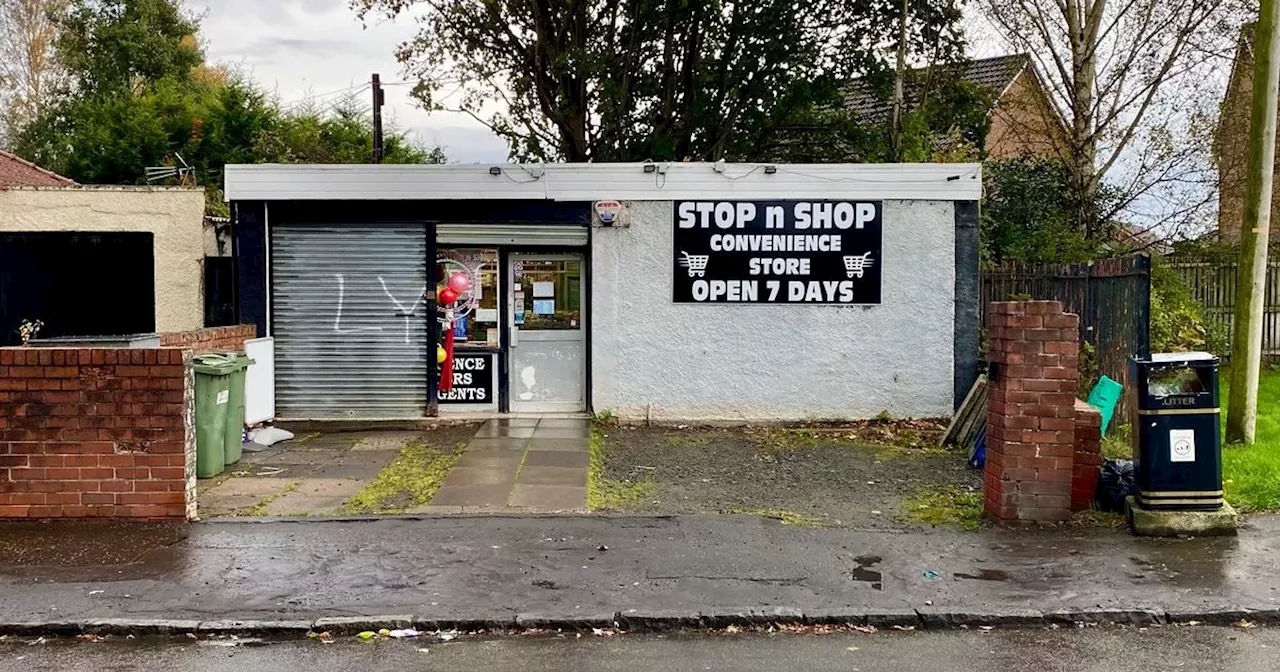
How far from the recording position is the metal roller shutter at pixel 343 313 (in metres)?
11.2

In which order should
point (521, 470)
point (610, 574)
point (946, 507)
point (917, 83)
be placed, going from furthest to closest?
1. point (917, 83)
2. point (521, 470)
3. point (946, 507)
4. point (610, 574)

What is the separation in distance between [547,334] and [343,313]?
2.46 metres

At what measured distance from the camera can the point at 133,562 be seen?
5.96 meters

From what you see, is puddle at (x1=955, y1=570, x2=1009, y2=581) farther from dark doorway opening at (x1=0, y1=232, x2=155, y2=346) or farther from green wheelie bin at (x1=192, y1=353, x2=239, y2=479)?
dark doorway opening at (x1=0, y1=232, x2=155, y2=346)

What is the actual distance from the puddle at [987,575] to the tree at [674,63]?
11719 millimetres

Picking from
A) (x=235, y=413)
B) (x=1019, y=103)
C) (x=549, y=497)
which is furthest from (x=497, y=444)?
(x=1019, y=103)

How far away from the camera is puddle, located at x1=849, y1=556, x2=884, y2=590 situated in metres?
5.66

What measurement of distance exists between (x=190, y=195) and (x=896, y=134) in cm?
1100

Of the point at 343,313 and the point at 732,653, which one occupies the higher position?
the point at 343,313

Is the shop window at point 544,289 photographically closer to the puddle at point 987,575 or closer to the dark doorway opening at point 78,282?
the dark doorway opening at point 78,282

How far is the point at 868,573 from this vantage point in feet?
19.1

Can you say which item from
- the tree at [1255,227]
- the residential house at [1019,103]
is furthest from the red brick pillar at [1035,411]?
the residential house at [1019,103]

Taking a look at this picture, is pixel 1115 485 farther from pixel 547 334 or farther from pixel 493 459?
pixel 547 334

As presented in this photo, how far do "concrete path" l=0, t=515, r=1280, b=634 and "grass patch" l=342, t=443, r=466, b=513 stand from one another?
58cm
